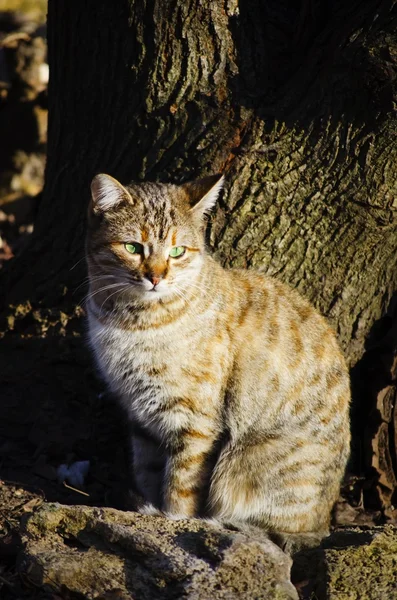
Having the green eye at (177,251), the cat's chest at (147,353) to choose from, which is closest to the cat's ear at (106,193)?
the green eye at (177,251)

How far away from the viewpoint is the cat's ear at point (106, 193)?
13.9ft

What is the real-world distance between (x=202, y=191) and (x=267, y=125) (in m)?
0.82

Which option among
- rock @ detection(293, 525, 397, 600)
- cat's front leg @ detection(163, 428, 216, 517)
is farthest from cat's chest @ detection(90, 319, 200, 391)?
rock @ detection(293, 525, 397, 600)

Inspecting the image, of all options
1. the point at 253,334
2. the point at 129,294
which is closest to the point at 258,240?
the point at 253,334

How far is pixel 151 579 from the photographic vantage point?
134 inches

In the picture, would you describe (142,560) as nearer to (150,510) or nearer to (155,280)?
(150,510)

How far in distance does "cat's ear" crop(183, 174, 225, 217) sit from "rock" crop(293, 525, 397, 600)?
7.16ft

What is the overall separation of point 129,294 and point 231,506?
153cm

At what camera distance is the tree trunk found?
4688 millimetres

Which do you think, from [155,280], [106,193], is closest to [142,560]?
[155,280]

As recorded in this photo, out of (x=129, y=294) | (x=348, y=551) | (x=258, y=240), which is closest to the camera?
(x=348, y=551)

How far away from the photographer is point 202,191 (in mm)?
4438

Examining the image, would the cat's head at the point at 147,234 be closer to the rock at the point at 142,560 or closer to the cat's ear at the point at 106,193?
the cat's ear at the point at 106,193

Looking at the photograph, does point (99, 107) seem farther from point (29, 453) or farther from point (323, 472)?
point (323, 472)
